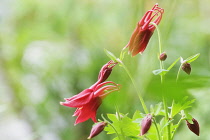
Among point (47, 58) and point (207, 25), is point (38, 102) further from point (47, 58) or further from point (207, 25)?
point (207, 25)

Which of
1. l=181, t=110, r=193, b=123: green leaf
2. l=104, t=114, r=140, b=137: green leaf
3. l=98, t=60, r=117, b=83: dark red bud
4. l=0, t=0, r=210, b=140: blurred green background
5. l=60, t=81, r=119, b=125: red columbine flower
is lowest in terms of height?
l=181, t=110, r=193, b=123: green leaf

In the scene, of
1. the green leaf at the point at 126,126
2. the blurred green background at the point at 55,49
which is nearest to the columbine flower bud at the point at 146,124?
the green leaf at the point at 126,126

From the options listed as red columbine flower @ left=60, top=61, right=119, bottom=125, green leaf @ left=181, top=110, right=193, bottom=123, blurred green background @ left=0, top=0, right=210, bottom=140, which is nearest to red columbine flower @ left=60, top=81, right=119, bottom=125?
red columbine flower @ left=60, top=61, right=119, bottom=125

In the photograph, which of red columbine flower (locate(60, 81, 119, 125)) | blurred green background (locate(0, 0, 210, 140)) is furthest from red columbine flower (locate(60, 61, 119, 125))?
blurred green background (locate(0, 0, 210, 140))

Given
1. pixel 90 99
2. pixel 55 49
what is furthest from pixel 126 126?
pixel 55 49

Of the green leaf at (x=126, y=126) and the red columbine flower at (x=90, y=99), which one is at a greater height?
the red columbine flower at (x=90, y=99)

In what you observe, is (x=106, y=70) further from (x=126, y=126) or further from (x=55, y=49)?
(x=55, y=49)

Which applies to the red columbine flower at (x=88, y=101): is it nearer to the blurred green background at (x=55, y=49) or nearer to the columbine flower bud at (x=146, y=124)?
the columbine flower bud at (x=146, y=124)

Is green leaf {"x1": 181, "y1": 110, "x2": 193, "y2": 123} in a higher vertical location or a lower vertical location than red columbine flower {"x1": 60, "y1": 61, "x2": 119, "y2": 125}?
lower

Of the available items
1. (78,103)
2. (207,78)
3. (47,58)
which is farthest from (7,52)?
(207,78)

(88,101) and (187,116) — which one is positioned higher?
(88,101)

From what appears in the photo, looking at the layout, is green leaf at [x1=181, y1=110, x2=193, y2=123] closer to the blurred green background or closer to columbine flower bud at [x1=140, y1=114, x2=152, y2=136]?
columbine flower bud at [x1=140, y1=114, x2=152, y2=136]

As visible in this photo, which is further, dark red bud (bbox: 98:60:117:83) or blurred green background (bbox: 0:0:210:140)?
blurred green background (bbox: 0:0:210:140)
